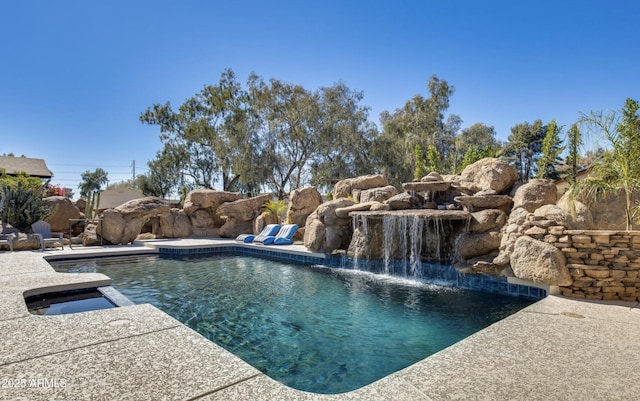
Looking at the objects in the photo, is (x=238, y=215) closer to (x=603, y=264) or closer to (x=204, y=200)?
(x=204, y=200)

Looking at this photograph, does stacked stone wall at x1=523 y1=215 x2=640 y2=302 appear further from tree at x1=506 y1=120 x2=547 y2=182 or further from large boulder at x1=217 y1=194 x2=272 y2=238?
tree at x1=506 y1=120 x2=547 y2=182

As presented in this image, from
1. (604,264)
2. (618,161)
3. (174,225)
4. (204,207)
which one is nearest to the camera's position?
(604,264)

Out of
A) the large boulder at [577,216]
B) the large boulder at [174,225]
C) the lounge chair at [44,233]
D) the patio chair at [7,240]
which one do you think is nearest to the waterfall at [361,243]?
the large boulder at [577,216]

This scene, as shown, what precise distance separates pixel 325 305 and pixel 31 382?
390 cm

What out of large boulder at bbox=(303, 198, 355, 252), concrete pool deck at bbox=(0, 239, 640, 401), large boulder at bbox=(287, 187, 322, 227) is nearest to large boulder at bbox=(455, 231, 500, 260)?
concrete pool deck at bbox=(0, 239, 640, 401)

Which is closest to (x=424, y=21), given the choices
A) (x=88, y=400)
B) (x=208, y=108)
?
(x=88, y=400)

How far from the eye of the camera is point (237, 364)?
101 inches

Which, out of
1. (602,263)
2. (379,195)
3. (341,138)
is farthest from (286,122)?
(602,263)

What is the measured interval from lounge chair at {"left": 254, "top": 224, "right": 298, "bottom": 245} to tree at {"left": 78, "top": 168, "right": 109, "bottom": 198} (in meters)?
55.3

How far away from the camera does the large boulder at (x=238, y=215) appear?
A: 15.4m

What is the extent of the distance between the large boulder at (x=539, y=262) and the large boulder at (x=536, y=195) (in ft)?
5.12

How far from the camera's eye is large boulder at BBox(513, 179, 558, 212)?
22.0 ft

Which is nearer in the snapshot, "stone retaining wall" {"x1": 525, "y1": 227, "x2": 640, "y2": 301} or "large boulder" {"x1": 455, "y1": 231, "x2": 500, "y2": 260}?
"stone retaining wall" {"x1": 525, "y1": 227, "x2": 640, "y2": 301}

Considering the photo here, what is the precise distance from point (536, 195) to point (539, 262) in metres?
2.19
